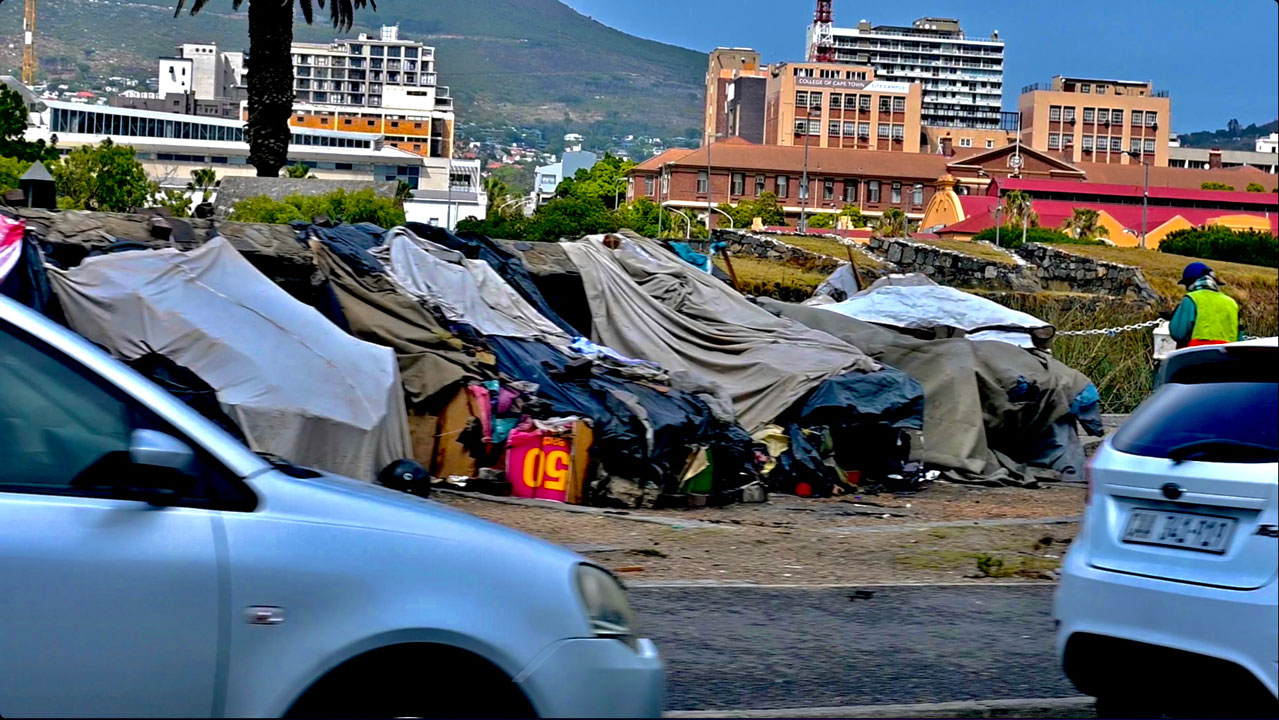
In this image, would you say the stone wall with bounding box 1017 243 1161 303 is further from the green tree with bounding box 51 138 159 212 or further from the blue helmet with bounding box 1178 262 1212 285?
the green tree with bounding box 51 138 159 212

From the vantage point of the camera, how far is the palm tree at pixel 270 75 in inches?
1184

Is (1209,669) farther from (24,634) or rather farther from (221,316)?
(221,316)

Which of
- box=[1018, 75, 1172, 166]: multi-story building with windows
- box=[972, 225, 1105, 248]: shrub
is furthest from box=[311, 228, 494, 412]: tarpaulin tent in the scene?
box=[1018, 75, 1172, 166]: multi-story building with windows

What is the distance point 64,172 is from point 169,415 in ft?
296

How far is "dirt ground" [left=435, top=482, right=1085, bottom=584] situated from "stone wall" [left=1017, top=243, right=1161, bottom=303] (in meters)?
21.3

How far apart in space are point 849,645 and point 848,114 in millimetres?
164763

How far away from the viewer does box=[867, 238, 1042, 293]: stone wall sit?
113ft

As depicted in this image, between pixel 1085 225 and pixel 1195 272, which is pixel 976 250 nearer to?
pixel 1195 272

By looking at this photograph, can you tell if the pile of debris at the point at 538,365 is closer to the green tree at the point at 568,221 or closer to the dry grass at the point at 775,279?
the dry grass at the point at 775,279

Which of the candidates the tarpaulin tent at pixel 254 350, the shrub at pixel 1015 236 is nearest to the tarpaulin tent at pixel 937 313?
the tarpaulin tent at pixel 254 350

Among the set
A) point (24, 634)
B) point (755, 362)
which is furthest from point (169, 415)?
point (755, 362)

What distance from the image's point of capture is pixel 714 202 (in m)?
128

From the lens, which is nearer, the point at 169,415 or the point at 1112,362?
the point at 169,415

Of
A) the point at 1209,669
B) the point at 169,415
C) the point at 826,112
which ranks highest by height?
the point at 826,112
